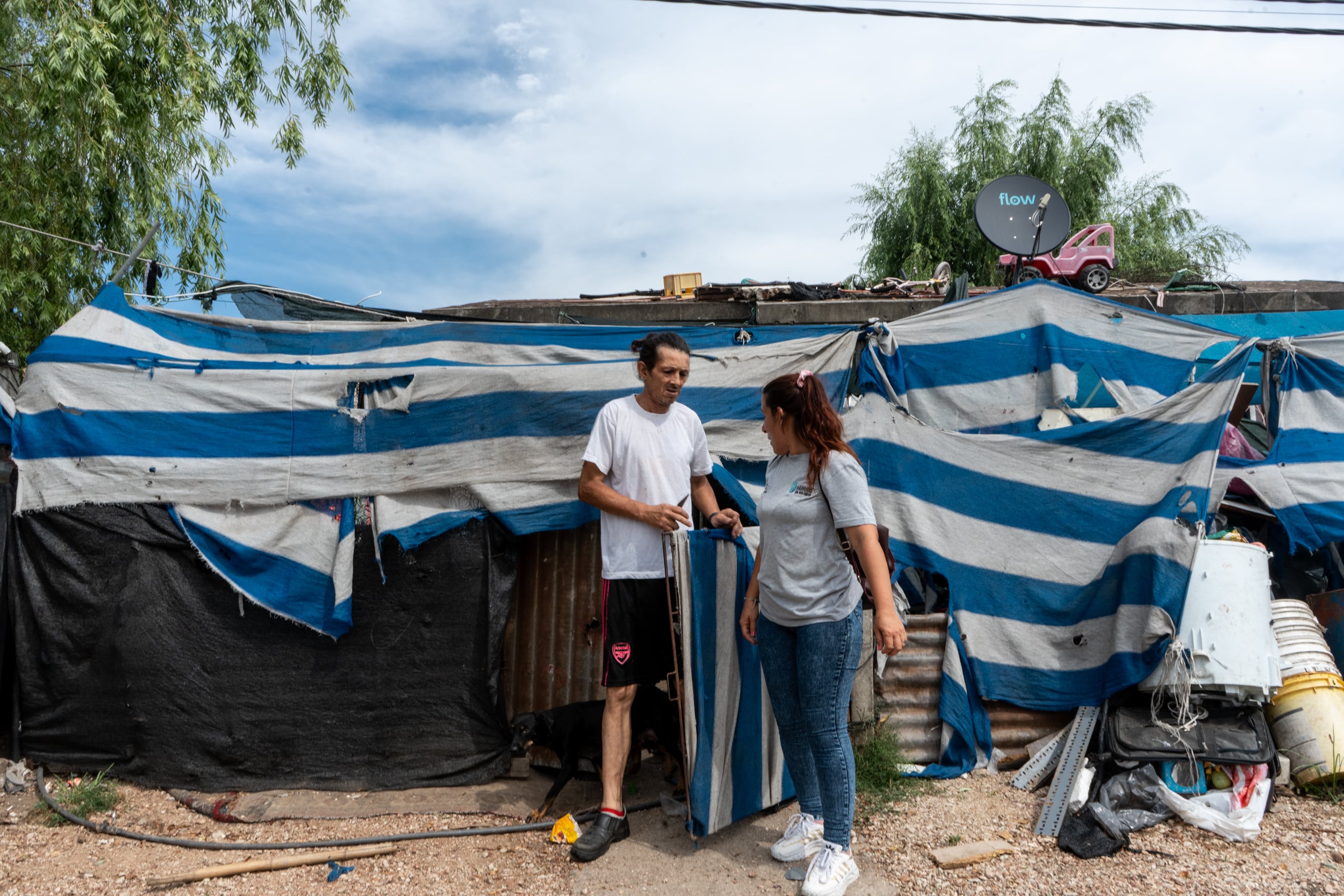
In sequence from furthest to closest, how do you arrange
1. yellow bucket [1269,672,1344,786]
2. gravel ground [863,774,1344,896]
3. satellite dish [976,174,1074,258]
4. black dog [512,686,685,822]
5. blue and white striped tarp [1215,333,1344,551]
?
satellite dish [976,174,1074,258] → blue and white striped tarp [1215,333,1344,551] → black dog [512,686,685,822] → yellow bucket [1269,672,1344,786] → gravel ground [863,774,1344,896]

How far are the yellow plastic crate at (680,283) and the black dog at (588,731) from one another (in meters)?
5.22

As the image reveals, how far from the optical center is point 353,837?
12.3 ft

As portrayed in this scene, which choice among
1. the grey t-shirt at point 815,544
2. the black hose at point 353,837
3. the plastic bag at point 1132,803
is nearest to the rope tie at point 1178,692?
the plastic bag at point 1132,803

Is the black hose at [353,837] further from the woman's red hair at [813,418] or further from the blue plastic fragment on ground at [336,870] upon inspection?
the woman's red hair at [813,418]

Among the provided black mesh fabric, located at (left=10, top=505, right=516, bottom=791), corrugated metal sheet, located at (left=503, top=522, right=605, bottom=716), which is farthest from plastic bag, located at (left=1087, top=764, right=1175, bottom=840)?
black mesh fabric, located at (left=10, top=505, right=516, bottom=791)

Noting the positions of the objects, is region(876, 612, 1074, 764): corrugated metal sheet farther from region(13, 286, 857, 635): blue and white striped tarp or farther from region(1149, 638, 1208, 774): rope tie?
region(13, 286, 857, 635): blue and white striped tarp

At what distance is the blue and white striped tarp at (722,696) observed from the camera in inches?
134

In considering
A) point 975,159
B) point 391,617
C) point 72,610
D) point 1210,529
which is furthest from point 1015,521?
point 975,159

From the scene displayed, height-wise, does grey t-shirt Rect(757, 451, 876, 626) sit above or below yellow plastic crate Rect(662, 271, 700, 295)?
below

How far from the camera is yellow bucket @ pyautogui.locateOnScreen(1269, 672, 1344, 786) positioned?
3828mm

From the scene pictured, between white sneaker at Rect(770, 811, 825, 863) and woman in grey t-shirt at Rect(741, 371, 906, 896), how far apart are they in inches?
9.0

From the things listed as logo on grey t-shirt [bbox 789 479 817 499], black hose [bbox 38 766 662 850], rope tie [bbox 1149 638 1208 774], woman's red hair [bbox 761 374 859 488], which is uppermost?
woman's red hair [bbox 761 374 859 488]

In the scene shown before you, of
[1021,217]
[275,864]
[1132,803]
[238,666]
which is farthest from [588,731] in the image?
[1021,217]

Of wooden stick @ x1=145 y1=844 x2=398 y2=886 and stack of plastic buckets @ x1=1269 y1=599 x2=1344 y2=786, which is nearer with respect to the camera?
wooden stick @ x1=145 y1=844 x2=398 y2=886
